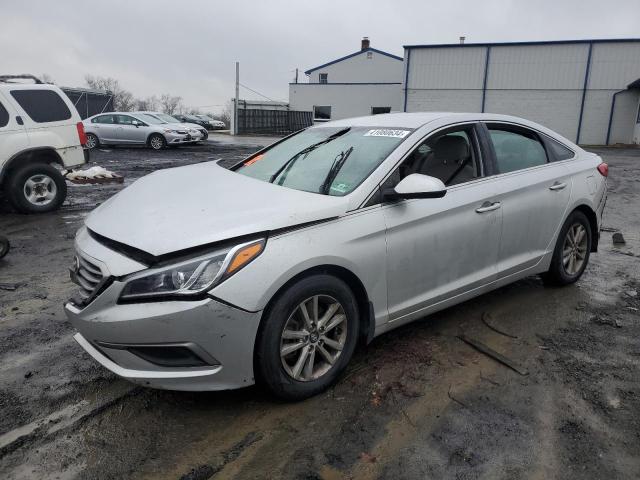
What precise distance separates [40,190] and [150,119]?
13140mm

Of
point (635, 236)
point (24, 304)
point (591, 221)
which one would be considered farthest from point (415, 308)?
point (635, 236)

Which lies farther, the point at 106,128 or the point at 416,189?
the point at 106,128

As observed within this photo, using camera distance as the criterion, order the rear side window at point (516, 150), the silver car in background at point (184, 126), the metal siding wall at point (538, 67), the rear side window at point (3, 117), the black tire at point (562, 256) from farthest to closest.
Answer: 1. the metal siding wall at point (538, 67)
2. the silver car in background at point (184, 126)
3. the rear side window at point (3, 117)
4. the black tire at point (562, 256)
5. the rear side window at point (516, 150)

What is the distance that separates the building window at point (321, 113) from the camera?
4088cm

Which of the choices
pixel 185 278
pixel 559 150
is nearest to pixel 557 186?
pixel 559 150

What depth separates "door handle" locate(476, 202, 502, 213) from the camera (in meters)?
3.60

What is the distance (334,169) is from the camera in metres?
3.36

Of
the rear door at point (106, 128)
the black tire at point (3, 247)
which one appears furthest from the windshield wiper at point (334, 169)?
the rear door at point (106, 128)

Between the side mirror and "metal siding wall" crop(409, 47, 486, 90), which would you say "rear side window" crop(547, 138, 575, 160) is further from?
"metal siding wall" crop(409, 47, 486, 90)

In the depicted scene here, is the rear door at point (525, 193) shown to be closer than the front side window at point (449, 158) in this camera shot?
No

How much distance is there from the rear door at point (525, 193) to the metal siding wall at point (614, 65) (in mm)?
28340

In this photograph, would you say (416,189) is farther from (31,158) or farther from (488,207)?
(31,158)

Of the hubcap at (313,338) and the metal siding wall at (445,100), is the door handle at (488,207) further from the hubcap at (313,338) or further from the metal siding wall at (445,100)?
the metal siding wall at (445,100)

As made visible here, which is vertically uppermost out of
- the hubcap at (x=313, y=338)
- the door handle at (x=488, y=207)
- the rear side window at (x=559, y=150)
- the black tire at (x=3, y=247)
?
the rear side window at (x=559, y=150)
